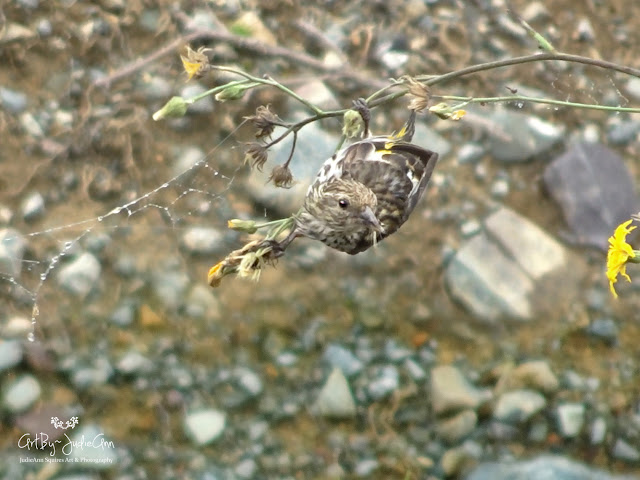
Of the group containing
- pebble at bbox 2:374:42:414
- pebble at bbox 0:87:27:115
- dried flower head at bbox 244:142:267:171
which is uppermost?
dried flower head at bbox 244:142:267:171

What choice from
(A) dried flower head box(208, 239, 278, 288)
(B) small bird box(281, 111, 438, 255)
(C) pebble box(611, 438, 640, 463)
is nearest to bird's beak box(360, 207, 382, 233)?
(B) small bird box(281, 111, 438, 255)

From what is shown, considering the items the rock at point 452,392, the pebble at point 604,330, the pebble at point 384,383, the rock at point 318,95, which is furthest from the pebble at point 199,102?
the pebble at point 604,330

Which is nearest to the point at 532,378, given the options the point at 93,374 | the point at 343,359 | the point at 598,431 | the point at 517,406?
the point at 517,406

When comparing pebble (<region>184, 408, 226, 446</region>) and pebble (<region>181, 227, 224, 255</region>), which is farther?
pebble (<region>181, 227, 224, 255</region>)

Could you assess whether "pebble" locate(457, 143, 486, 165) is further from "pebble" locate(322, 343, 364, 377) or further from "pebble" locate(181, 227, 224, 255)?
"pebble" locate(181, 227, 224, 255)

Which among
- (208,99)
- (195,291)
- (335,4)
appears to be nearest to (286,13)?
(335,4)

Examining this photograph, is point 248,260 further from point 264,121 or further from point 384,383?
point 384,383
